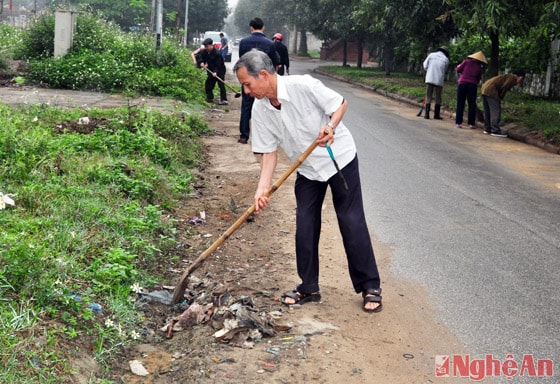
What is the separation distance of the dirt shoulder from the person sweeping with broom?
Answer: 0.23 metres

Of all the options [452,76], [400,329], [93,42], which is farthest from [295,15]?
[400,329]

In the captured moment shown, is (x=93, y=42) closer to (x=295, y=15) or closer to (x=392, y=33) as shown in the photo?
(x=392, y=33)

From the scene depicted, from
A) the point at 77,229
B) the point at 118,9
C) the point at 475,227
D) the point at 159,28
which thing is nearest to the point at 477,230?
the point at 475,227

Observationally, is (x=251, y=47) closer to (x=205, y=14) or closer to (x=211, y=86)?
(x=211, y=86)

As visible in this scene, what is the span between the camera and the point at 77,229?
5.73m

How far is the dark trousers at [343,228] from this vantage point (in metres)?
5.09

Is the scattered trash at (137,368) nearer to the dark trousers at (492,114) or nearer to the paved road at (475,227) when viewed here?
the paved road at (475,227)

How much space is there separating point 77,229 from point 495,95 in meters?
11.4

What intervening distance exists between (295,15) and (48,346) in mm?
46640

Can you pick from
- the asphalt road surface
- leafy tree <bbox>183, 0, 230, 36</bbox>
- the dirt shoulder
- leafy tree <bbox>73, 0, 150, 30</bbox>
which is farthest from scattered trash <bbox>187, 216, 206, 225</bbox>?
leafy tree <bbox>183, 0, 230, 36</bbox>

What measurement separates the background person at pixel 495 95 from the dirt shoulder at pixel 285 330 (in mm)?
8808

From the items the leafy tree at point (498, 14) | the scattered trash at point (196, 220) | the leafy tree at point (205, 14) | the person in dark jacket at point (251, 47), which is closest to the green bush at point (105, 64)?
the person in dark jacket at point (251, 47)

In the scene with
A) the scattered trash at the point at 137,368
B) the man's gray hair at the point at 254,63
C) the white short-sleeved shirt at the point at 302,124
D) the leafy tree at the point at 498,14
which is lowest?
the scattered trash at the point at 137,368

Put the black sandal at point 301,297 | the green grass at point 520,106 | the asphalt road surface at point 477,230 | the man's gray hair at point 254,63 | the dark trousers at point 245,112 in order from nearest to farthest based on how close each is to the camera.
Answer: the man's gray hair at point 254,63, the asphalt road surface at point 477,230, the black sandal at point 301,297, the dark trousers at point 245,112, the green grass at point 520,106
